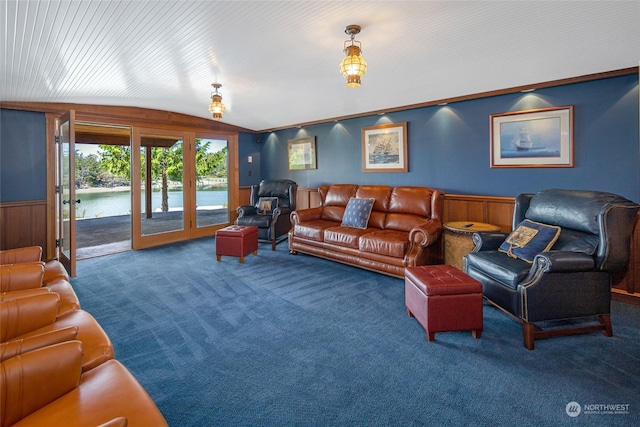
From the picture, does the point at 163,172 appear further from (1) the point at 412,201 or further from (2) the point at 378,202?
(1) the point at 412,201

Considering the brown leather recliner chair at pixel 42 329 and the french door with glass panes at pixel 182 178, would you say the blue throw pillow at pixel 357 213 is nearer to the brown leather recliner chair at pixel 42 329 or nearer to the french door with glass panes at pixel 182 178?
the french door with glass panes at pixel 182 178

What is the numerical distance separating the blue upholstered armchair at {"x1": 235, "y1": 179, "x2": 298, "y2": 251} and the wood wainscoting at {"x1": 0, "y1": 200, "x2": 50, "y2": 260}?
9.23 feet

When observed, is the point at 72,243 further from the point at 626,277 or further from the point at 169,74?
the point at 626,277

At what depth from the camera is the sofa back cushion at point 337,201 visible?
530cm

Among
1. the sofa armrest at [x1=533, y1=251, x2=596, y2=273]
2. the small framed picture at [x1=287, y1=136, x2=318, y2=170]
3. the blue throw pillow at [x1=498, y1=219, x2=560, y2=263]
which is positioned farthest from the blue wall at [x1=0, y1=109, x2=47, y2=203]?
the sofa armrest at [x1=533, y1=251, x2=596, y2=273]

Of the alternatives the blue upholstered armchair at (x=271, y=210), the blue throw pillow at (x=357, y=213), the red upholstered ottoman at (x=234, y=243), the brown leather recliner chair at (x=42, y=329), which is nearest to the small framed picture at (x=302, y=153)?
the blue upholstered armchair at (x=271, y=210)

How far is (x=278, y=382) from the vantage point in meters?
2.00

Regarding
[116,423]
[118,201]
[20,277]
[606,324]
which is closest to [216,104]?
[20,277]

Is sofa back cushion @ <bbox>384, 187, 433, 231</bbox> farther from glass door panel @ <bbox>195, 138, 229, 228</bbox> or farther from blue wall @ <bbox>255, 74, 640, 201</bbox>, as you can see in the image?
glass door panel @ <bbox>195, 138, 229, 228</bbox>

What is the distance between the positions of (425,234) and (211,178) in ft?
16.1

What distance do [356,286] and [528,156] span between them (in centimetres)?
259

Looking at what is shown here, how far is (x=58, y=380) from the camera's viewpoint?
3.78 ft

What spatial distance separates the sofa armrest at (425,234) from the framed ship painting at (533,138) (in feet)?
4.05

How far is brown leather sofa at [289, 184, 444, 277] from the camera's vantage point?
379cm
